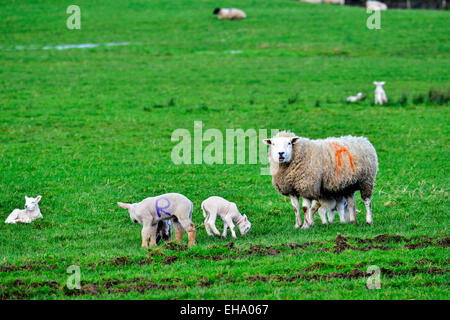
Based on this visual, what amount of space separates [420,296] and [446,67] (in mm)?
29004

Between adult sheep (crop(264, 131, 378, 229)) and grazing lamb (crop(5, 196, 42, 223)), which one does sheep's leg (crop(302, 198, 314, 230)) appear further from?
grazing lamb (crop(5, 196, 42, 223))

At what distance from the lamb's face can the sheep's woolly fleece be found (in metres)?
0.29

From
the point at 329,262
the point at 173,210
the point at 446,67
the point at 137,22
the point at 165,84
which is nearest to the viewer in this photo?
the point at 329,262

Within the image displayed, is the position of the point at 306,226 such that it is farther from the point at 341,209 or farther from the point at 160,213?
the point at 160,213

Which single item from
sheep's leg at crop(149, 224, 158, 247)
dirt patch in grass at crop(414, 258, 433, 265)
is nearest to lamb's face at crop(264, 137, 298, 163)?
sheep's leg at crop(149, 224, 158, 247)

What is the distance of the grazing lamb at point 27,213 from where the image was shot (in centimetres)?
1448

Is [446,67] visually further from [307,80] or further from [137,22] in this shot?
[137,22]

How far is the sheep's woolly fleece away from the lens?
1392 cm

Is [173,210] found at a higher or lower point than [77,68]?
lower

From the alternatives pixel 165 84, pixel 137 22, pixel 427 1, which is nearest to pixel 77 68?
pixel 165 84

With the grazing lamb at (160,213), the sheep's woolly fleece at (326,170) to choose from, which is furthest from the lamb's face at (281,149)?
the grazing lamb at (160,213)

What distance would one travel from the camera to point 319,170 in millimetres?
13914

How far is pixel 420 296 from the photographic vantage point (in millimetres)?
8898

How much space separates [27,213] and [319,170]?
649 centimetres
